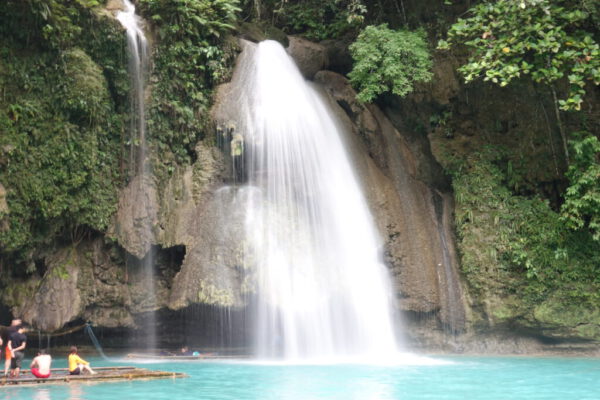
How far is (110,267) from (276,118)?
613 centimetres

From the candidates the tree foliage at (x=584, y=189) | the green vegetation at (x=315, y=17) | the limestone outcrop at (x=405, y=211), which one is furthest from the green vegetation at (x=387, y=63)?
the tree foliage at (x=584, y=189)

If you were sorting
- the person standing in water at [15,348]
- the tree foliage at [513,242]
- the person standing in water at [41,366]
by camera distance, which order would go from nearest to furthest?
the person standing in water at [41,366], the person standing in water at [15,348], the tree foliage at [513,242]

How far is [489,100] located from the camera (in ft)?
63.2

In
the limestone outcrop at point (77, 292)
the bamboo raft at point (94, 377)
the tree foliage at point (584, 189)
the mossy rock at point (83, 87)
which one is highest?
the mossy rock at point (83, 87)

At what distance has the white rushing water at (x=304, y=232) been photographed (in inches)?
630

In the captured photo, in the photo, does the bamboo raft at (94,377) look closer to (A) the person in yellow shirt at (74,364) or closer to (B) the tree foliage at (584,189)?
(A) the person in yellow shirt at (74,364)

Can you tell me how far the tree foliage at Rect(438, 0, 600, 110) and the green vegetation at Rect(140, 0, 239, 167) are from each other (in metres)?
6.58

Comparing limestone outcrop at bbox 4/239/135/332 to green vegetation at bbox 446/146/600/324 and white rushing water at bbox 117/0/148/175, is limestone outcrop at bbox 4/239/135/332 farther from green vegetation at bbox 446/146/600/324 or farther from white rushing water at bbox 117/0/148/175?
green vegetation at bbox 446/146/600/324

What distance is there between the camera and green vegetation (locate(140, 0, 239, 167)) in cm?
1784

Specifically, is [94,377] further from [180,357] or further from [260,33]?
[260,33]

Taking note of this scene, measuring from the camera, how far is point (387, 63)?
1833 centimetres

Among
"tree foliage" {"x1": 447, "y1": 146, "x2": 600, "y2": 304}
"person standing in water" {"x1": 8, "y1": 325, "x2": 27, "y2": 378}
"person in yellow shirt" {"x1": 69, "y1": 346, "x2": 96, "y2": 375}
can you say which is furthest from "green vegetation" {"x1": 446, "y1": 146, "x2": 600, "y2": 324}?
"person standing in water" {"x1": 8, "y1": 325, "x2": 27, "y2": 378}

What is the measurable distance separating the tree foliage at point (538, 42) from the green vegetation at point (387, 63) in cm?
175

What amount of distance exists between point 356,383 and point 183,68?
10608mm
